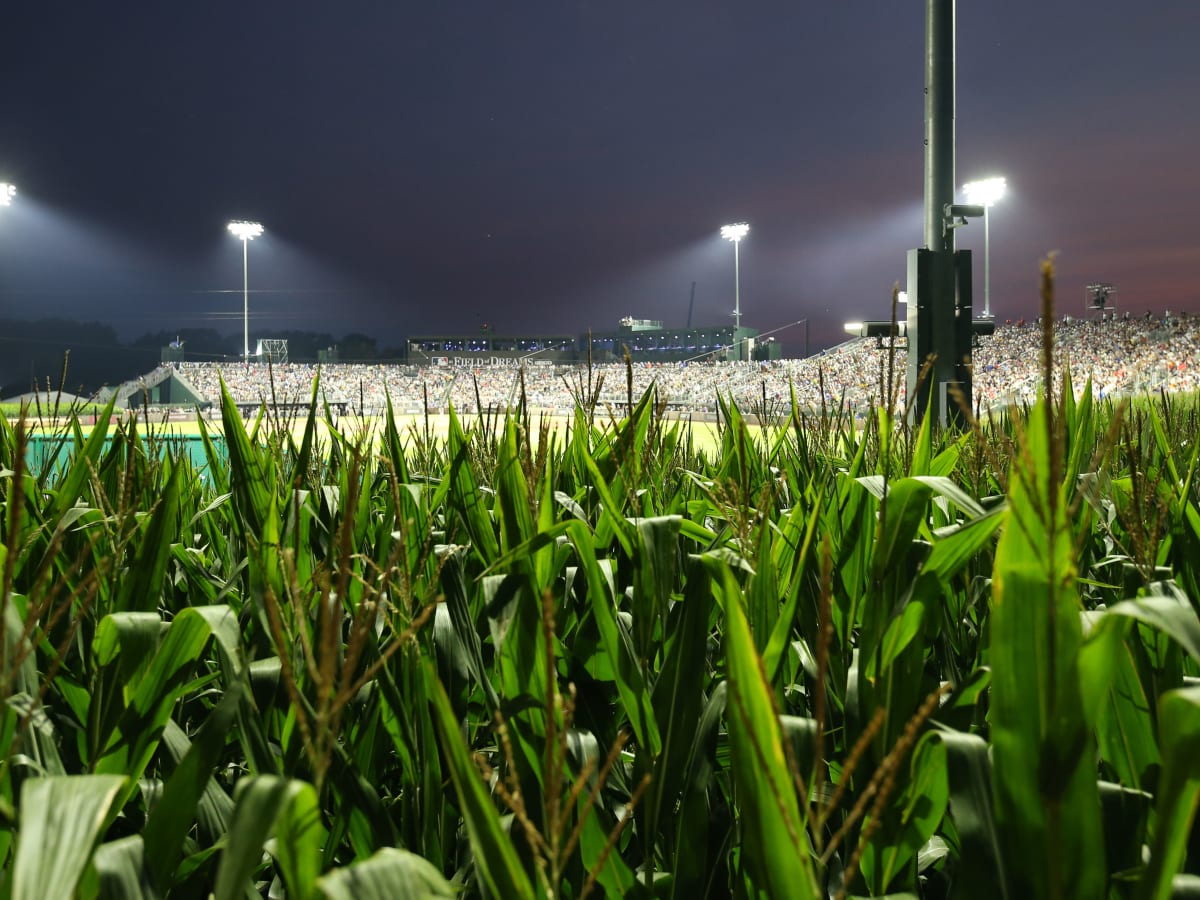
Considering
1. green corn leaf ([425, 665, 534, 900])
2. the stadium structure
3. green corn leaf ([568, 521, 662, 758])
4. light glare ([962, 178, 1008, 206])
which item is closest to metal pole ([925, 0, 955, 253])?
light glare ([962, 178, 1008, 206])

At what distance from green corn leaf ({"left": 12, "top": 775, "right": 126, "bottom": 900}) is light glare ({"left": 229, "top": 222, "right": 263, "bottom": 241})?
1296 inches

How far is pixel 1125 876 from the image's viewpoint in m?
0.51

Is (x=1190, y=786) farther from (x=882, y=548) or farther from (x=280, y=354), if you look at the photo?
(x=280, y=354)

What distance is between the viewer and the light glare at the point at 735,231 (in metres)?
30.0

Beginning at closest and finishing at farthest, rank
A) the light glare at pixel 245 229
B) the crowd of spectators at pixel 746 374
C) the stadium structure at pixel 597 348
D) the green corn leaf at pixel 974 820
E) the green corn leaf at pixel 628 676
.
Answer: the green corn leaf at pixel 974 820, the green corn leaf at pixel 628 676, the crowd of spectators at pixel 746 374, the light glare at pixel 245 229, the stadium structure at pixel 597 348

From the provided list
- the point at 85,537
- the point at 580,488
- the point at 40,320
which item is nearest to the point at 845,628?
the point at 580,488

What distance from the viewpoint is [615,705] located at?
970 mm

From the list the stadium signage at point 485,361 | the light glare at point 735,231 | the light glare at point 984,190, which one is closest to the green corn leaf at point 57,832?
the light glare at point 984,190

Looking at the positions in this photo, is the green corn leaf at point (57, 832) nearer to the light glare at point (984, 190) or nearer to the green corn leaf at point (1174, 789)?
the green corn leaf at point (1174, 789)

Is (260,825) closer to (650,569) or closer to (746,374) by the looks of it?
(650,569)

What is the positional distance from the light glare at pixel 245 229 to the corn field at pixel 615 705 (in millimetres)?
31981

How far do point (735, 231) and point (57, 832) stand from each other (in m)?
31.3

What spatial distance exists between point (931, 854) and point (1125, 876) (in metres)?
0.30

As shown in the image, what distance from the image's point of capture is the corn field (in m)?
0.43
